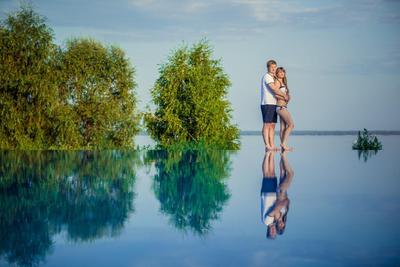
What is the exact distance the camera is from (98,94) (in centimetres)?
2336

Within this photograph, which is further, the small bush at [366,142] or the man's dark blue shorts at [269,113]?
the small bush at [366,142]

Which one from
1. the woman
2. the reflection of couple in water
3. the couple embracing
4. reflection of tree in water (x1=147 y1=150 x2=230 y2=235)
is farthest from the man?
the reflection of couple in water

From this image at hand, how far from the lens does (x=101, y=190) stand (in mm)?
6336

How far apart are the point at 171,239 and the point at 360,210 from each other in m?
2.15

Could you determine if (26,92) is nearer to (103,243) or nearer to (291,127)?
(291,127)

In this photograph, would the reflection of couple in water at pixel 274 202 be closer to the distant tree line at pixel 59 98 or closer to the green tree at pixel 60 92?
the distant tree line at pixel 59 98

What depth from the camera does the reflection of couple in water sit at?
398 centimetres

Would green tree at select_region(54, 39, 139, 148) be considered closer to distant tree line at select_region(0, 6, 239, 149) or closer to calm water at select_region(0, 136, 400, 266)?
distant tree line at select_region(0, 6, 239, 149)

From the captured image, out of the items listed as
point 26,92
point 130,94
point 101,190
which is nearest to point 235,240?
point 101,190

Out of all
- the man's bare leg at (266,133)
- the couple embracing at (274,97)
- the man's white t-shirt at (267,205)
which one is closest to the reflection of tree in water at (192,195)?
the man's white t-shirt at (267,205)

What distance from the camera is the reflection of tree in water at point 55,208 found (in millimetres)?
3548

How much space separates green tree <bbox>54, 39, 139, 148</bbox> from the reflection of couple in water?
52.4ft

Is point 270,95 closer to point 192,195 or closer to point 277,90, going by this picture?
point 277,90

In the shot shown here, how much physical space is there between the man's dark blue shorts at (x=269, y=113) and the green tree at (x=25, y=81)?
10127 millimetres
